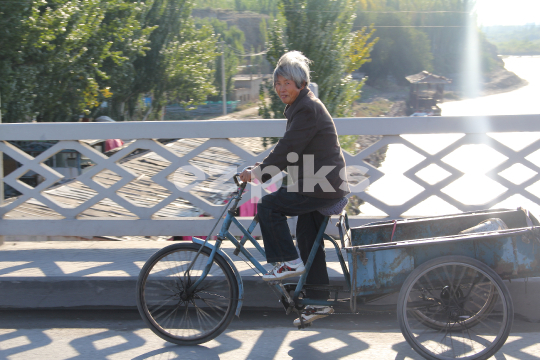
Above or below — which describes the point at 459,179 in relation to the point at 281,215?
below

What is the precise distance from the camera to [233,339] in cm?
357

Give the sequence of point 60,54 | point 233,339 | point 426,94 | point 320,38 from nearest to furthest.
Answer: point 233,339 < point 320,38 < point 60,54 < point 426,94

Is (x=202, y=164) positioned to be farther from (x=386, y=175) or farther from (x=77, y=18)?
(x=77, y=18)

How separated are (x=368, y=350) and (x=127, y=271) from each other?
6.67 feet

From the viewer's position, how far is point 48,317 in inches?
158

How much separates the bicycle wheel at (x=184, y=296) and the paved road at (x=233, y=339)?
0.38 feet

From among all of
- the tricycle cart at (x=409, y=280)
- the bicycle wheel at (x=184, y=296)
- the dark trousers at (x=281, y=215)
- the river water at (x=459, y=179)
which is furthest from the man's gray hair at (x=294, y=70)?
the river water at (x=459, y=179)

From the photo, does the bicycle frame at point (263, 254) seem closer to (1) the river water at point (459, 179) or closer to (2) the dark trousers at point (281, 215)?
(2) the dark trousers at point (281, 215)

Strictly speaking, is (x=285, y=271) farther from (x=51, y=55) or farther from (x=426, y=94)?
(x=426, y=94)

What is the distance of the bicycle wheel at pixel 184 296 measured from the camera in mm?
3412

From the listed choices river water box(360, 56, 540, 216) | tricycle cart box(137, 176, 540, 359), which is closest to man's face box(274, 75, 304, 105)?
tricycle cart box(137, 176, 540, 359)

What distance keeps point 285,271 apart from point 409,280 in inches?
30.1

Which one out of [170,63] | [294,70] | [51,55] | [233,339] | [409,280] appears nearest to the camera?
[409,280]

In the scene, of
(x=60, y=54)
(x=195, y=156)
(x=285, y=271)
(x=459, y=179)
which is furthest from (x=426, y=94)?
(x=285, y=271)
